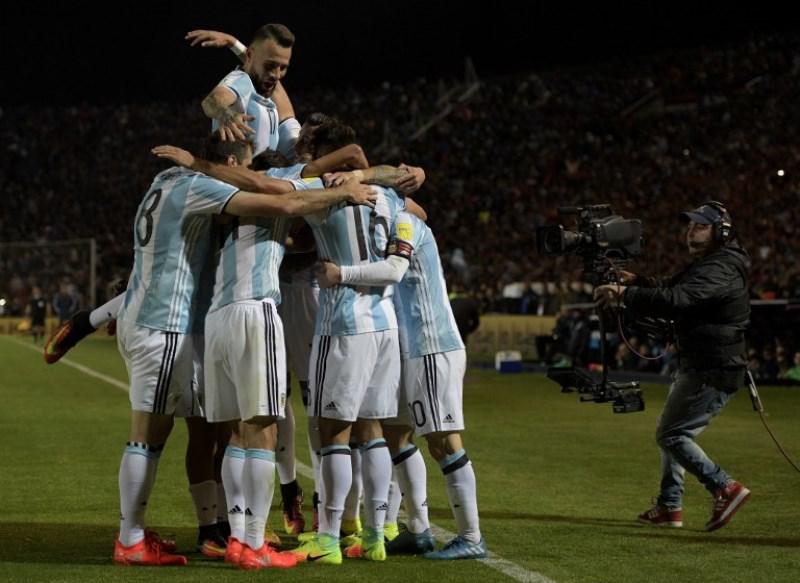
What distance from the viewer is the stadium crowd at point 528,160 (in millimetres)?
28906

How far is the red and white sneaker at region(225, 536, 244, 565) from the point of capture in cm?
595

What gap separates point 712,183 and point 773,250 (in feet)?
19.2

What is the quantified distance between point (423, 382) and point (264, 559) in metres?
1.17

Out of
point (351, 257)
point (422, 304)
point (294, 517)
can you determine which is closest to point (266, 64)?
point (351, 257)

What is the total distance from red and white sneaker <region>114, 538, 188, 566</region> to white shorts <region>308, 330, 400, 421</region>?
38.5 inches

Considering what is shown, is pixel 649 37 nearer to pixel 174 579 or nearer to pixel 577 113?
pixel 577 113

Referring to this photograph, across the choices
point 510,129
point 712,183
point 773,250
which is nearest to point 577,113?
point 510,129

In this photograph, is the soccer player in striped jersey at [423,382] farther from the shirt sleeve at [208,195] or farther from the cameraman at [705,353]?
the cameraman at [705,353]

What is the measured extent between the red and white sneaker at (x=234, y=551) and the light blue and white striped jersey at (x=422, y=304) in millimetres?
1256

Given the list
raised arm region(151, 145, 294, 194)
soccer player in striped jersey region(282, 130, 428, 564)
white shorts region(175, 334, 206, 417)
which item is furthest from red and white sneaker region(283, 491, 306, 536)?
raised arm region(151, 145, 294, 194)

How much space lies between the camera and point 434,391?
6328 millimetres

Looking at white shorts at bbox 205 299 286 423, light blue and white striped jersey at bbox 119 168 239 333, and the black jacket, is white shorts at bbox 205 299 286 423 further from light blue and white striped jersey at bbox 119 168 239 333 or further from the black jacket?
the black jacket

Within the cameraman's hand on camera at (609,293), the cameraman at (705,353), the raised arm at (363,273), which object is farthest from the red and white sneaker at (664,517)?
the raised arm at (363,273)

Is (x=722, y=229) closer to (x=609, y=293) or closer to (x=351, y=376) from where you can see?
(x=609, y=293)
